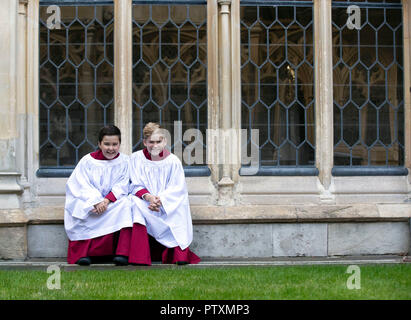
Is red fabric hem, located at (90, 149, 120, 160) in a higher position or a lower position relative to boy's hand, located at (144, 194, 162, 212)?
higher

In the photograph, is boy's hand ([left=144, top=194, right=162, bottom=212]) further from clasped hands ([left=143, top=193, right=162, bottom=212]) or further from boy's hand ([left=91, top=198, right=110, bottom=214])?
boy's hand ([left=91, top=198, right=110, bottom=214])

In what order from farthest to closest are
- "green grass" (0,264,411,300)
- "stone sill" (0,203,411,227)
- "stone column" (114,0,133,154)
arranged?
"stone column" (114,0,133,154) → "stone sill" (0,203,411,227) → "green grass" (0,264,411,300)

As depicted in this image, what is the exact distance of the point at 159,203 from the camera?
6.68 metres

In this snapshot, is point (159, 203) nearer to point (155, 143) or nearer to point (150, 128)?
point (155, 143)

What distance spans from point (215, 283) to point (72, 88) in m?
3.20

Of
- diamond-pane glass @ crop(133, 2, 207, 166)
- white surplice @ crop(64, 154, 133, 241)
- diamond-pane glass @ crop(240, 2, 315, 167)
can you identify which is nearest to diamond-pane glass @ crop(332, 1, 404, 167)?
diamond-pane glass @ crop(240, 2, 315, 167)

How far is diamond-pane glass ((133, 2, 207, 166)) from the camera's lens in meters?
7.54

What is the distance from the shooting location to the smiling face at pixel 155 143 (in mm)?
6859

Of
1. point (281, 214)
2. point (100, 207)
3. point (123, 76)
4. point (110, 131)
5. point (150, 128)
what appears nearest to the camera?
point (100, 207)

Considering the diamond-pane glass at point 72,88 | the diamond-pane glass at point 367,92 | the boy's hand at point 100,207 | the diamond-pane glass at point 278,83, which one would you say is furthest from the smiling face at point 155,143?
the diamond-pane glass at point 367,92

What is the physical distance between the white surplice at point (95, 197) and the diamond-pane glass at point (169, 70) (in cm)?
75

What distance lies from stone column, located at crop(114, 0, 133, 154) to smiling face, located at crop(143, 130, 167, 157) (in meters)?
0.57

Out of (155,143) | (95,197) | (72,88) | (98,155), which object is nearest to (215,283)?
(95,197)

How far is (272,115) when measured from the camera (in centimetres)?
759
